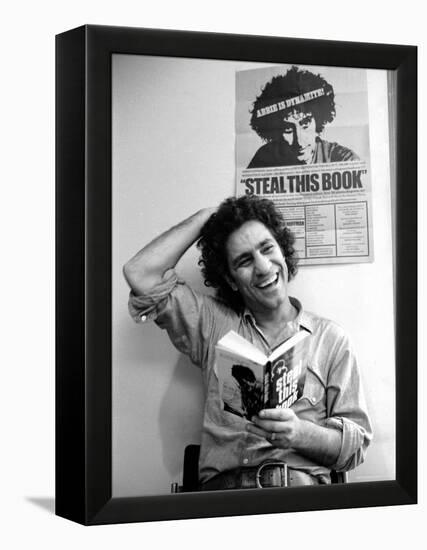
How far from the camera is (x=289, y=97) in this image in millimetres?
4816

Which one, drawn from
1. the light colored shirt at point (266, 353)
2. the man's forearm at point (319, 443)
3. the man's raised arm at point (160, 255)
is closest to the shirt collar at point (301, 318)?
the light colored shirt at point (266, 353)

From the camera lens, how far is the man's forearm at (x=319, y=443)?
475 centimetres

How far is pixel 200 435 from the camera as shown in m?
4.68

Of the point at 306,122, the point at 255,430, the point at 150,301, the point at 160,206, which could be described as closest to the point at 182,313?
the point at 150,301

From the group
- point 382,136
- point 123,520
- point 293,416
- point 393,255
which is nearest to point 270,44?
point 382,136

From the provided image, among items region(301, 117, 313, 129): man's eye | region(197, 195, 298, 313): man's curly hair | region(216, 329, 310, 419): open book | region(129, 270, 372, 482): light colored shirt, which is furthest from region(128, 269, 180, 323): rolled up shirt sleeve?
region(301, 117, 313, 129): man's eye

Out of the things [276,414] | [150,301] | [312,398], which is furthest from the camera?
[312,398]

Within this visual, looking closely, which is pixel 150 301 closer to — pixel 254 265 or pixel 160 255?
pixel 160 255

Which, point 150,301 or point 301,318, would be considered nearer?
point 150,301

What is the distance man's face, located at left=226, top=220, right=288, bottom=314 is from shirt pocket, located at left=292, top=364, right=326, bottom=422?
0.91ft

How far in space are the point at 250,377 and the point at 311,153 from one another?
81 centimetres

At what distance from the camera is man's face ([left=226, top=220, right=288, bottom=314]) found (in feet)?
15.4

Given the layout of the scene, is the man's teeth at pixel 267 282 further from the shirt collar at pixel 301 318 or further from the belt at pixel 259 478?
the belt at pixel 259 478

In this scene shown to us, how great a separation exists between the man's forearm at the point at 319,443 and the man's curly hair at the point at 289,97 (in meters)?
1.00
